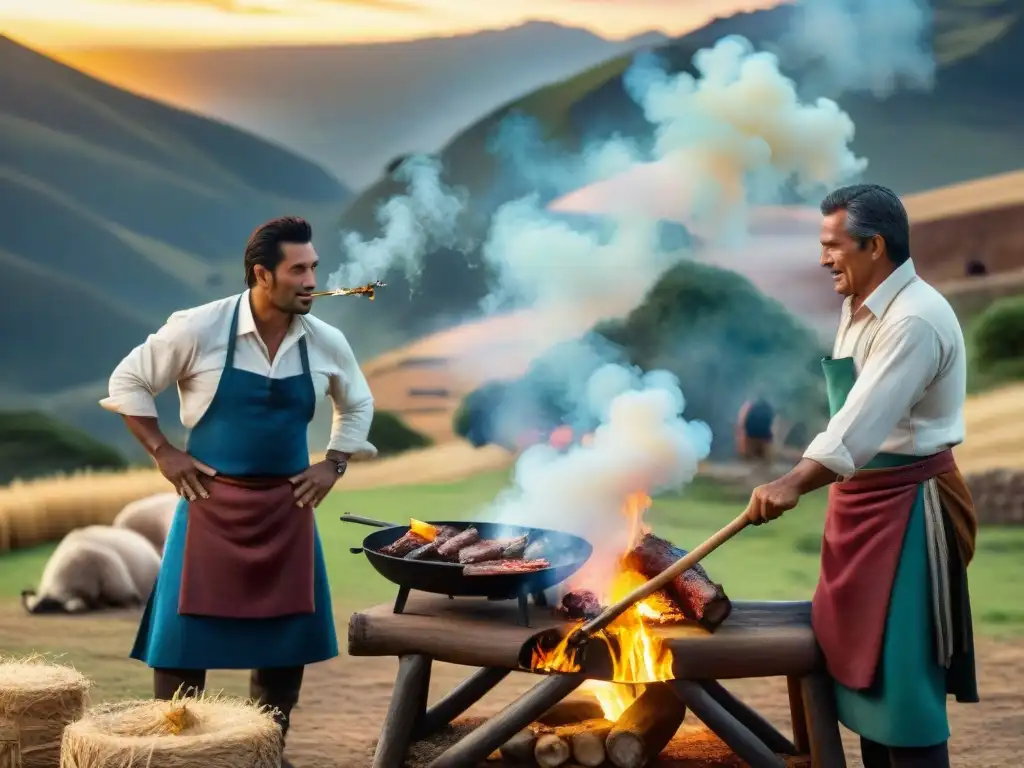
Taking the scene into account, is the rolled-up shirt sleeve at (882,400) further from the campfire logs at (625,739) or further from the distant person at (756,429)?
the distant person at (756,429)

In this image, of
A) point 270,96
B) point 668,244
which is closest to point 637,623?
point 668,244

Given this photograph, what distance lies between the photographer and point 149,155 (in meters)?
10.7

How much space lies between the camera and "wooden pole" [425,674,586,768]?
4047 mm

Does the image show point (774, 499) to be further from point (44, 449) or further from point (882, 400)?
point (44, 449)

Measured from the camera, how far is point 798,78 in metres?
10.8

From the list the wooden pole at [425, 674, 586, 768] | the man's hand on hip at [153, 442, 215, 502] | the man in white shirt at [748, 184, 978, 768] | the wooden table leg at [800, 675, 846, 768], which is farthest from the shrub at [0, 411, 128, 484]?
the man in white shirt at [748, 184, 978, 768]

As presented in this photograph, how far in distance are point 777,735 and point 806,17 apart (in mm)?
7756

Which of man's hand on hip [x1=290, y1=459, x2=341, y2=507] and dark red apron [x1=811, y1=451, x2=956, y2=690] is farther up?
man's hand on hip [x1=290, y1=459, x2=341, y2=507]

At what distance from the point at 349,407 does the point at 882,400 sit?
204cm

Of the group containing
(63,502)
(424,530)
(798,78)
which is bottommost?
(63,502)

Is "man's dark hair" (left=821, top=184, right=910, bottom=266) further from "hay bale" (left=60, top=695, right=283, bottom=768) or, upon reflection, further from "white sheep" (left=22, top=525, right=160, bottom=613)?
"white sheep" (left=22, top=525, right=160, bottom=613)

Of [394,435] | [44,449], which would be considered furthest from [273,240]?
[44,449]

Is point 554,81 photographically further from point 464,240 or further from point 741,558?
point 741,558

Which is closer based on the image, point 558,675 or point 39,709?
point 558,675
